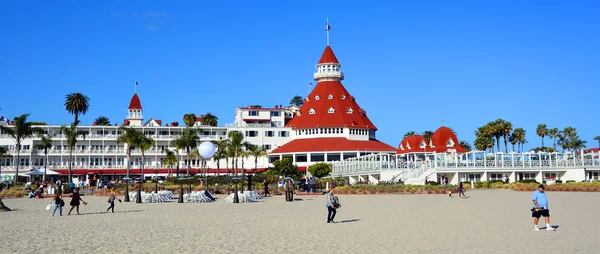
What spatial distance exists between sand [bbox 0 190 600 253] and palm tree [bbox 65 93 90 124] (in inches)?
3204

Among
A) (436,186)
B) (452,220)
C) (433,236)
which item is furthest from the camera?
(436,186)

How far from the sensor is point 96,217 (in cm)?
2352

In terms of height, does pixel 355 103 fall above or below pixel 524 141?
above

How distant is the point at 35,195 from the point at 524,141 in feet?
242

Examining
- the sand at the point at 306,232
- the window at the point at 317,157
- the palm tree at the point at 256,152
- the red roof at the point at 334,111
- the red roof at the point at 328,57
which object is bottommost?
the sand at the point at 306,232

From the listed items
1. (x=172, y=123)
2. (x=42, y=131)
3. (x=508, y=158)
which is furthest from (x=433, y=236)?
(x=172, y=123)

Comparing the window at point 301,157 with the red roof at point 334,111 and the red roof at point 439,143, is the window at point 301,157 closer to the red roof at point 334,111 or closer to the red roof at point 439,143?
the red roof at point 334,111

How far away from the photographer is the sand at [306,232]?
13731mm

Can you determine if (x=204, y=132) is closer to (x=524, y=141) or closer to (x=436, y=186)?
(x=524, y=141)

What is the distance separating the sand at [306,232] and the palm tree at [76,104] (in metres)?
81.4

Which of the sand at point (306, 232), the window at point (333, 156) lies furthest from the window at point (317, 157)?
the sand at point (306, 232)

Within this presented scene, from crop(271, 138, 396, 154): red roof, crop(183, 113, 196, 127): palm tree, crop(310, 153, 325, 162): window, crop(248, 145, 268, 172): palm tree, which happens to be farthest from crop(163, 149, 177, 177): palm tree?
crop(183, 113, 196, 127): palm tree

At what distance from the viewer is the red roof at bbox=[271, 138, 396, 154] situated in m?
79.1

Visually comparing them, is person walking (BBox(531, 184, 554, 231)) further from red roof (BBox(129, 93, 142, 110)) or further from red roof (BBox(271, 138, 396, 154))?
red roof (BBox(129, 93, 142, 110))
